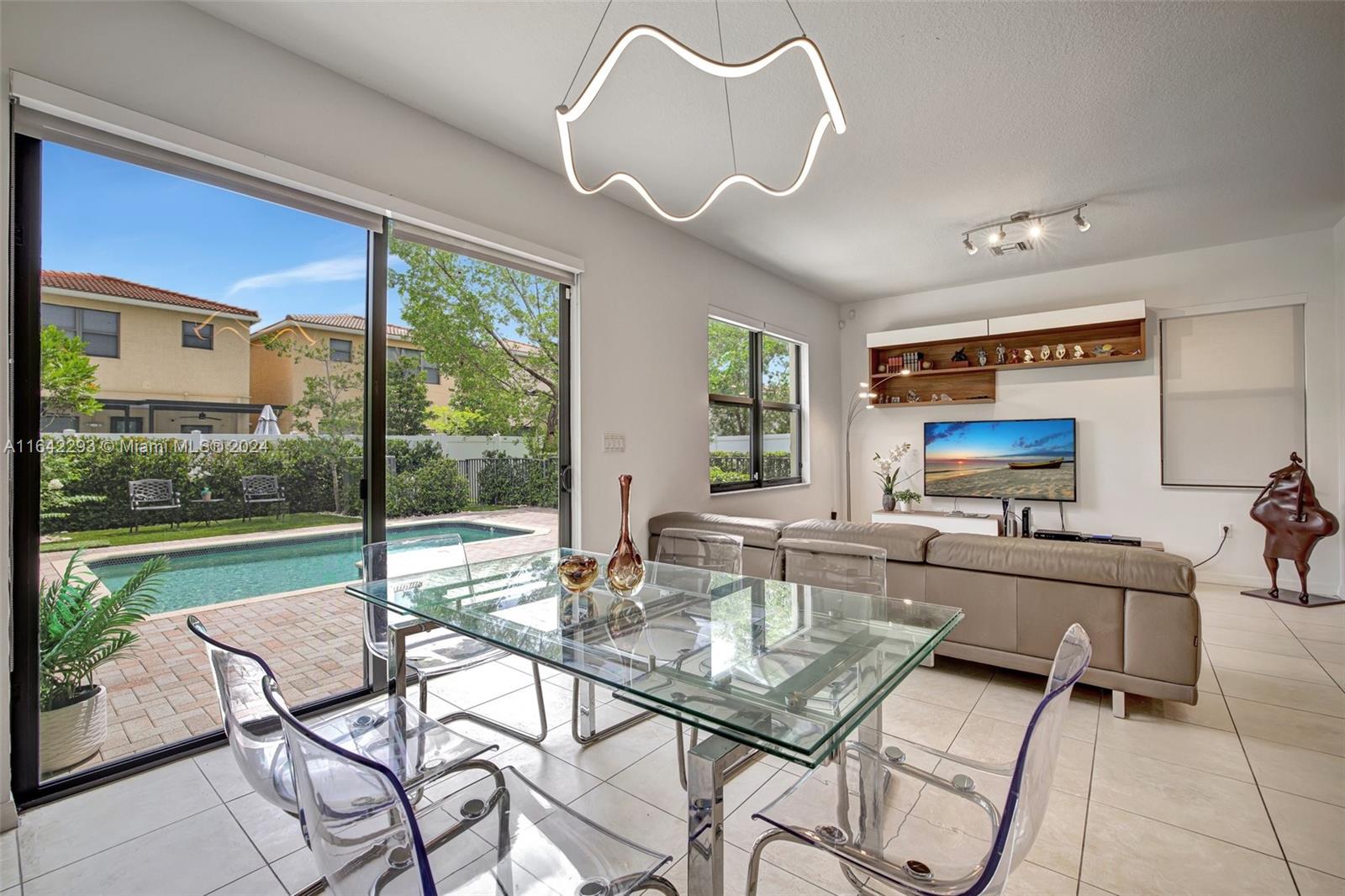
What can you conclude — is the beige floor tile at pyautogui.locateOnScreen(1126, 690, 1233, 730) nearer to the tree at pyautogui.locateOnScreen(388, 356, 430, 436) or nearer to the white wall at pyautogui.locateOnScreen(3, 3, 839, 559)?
the white wall at pyautogui.locateOnScreen(3, 3, 839, 559)

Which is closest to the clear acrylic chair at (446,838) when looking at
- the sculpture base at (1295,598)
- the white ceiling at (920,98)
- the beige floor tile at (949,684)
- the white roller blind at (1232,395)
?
the beige floor tile at (949,684)

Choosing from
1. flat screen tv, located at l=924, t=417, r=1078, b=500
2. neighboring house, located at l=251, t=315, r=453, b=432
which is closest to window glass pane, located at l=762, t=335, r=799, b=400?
flat screen tv, located at l=924, t=417, r=1078, b=500

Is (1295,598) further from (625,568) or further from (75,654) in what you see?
(75,654)

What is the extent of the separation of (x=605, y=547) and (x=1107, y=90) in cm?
330

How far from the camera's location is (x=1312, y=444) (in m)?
4.36

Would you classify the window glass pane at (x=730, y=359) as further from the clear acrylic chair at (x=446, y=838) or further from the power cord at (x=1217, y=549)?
the power cord at (x=1217, y=549)

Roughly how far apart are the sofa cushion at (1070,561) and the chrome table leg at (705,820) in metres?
2.08

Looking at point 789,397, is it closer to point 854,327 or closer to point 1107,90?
point 854,327

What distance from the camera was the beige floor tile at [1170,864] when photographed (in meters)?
1.51

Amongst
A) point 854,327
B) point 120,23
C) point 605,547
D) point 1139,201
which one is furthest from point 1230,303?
point 120,23

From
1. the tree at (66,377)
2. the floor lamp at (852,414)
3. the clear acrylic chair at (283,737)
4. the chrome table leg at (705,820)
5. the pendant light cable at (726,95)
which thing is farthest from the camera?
the floor lamp at (852,414)

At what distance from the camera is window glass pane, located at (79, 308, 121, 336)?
6.37ft

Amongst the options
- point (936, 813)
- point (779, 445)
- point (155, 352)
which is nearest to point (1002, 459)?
point (779, 445)

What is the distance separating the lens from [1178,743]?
2.24m
